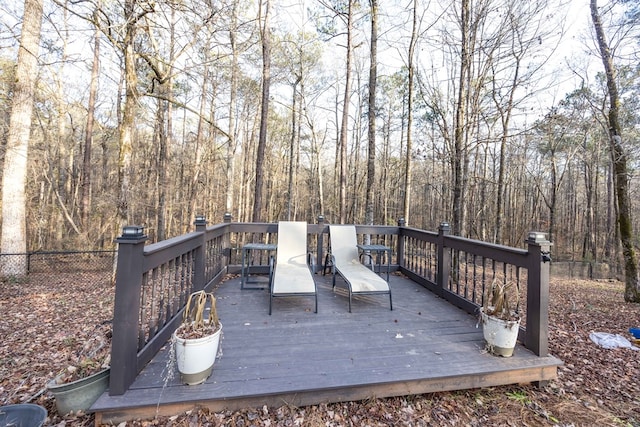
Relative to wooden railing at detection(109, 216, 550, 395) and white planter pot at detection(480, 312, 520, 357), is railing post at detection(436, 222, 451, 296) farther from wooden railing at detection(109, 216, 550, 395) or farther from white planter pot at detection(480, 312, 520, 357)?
white planter pot at detection(480, 312, 520, 357)

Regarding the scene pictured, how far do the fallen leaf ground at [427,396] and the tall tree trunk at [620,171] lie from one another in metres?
2.14

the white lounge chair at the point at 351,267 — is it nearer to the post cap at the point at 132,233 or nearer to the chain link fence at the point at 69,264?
the post cap at the point at 132,233

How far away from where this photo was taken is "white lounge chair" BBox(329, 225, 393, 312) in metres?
3.30

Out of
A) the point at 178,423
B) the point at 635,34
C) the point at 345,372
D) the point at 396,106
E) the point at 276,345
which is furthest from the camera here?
the point at 396,106

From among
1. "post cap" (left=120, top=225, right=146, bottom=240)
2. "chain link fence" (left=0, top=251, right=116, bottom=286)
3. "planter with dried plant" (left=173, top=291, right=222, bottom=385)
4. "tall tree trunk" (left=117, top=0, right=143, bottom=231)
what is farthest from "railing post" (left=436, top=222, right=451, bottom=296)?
"chain link fence" (left=0, top=251, right=116, bottom=286)

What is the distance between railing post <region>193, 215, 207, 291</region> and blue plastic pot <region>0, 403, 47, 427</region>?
1628 mm

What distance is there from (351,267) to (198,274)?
2065 millimetres

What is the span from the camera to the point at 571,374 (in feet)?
8.18

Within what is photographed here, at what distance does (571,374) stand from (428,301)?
1.45m

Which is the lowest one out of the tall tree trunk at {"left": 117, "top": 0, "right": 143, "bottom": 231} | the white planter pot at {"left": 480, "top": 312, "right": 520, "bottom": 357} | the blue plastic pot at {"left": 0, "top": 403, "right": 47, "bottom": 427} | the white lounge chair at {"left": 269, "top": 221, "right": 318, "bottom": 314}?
the blue plastic pot at {"left": 0, "top": 403, "right": 47, "bottom": 427}

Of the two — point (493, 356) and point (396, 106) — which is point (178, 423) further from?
point (396, 106)

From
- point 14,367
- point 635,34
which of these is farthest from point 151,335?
point 635,34

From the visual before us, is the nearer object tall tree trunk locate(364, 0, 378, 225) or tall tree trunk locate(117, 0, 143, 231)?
tall tree trunk locate(117, 0, 143, 231)

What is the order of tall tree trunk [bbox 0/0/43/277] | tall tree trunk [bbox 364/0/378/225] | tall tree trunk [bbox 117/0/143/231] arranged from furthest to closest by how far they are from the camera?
tall tree trunk [bbox 364/0/378/225]
tall tree trunk [bbox 0/0/43/277]
tall tree trunk [bbox 117/0/143/231]
